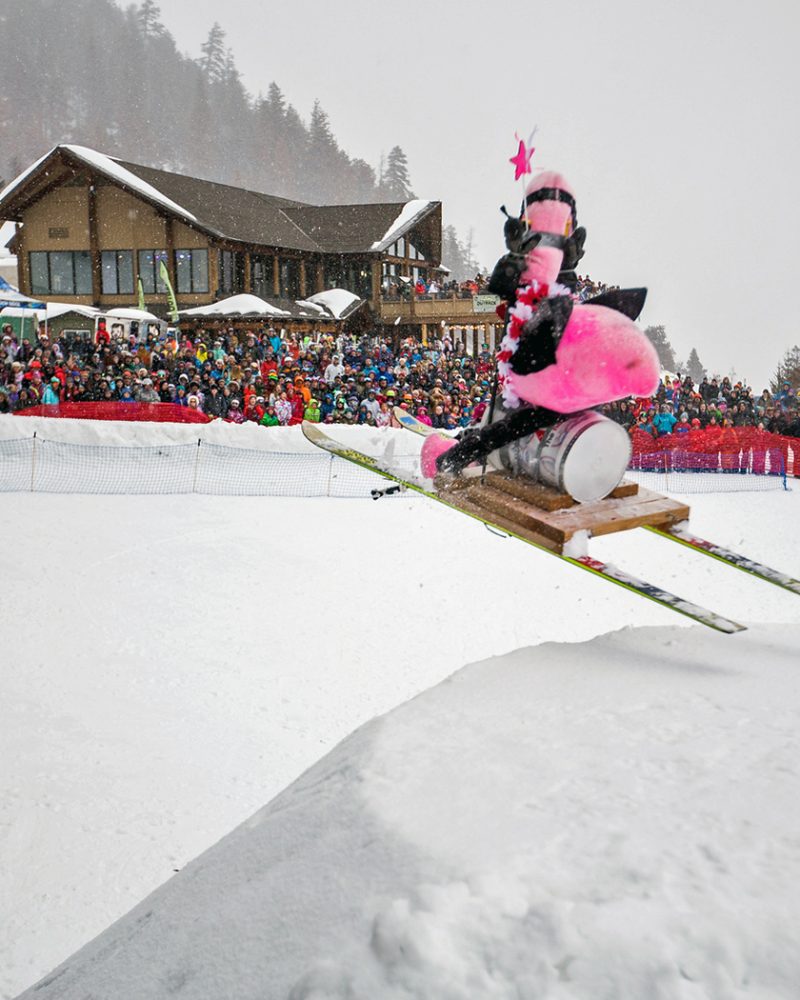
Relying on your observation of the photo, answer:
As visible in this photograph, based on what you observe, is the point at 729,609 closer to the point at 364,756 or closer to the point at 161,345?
the point at 364,756

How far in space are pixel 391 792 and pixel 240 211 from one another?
3351 cm

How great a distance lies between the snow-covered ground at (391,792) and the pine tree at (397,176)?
76570mm

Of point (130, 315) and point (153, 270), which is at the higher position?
point (153, 270)

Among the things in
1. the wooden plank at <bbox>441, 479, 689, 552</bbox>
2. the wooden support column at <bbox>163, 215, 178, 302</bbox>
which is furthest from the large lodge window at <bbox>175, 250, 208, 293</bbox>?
the wooden plank at <bbox>441, 479, 689, 552</bbox>

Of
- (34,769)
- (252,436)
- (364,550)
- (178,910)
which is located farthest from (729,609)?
(252,436)

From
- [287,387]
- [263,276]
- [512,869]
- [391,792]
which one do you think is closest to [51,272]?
[263,276]

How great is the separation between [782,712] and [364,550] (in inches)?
327

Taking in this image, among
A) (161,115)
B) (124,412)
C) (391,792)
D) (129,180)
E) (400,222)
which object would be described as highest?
(161,115)

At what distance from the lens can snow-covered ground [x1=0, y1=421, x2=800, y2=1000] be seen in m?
1.74

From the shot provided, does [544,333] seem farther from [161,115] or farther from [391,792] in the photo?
[161,115]

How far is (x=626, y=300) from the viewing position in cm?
484

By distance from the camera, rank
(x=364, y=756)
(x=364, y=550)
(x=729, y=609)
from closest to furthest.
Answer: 1. (x=364, y=756)
2. (x=729, y=609)
3. (x=364, y=550)

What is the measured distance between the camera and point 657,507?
491 centimetres

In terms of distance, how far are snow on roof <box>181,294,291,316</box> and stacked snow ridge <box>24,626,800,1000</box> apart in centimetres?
2510
